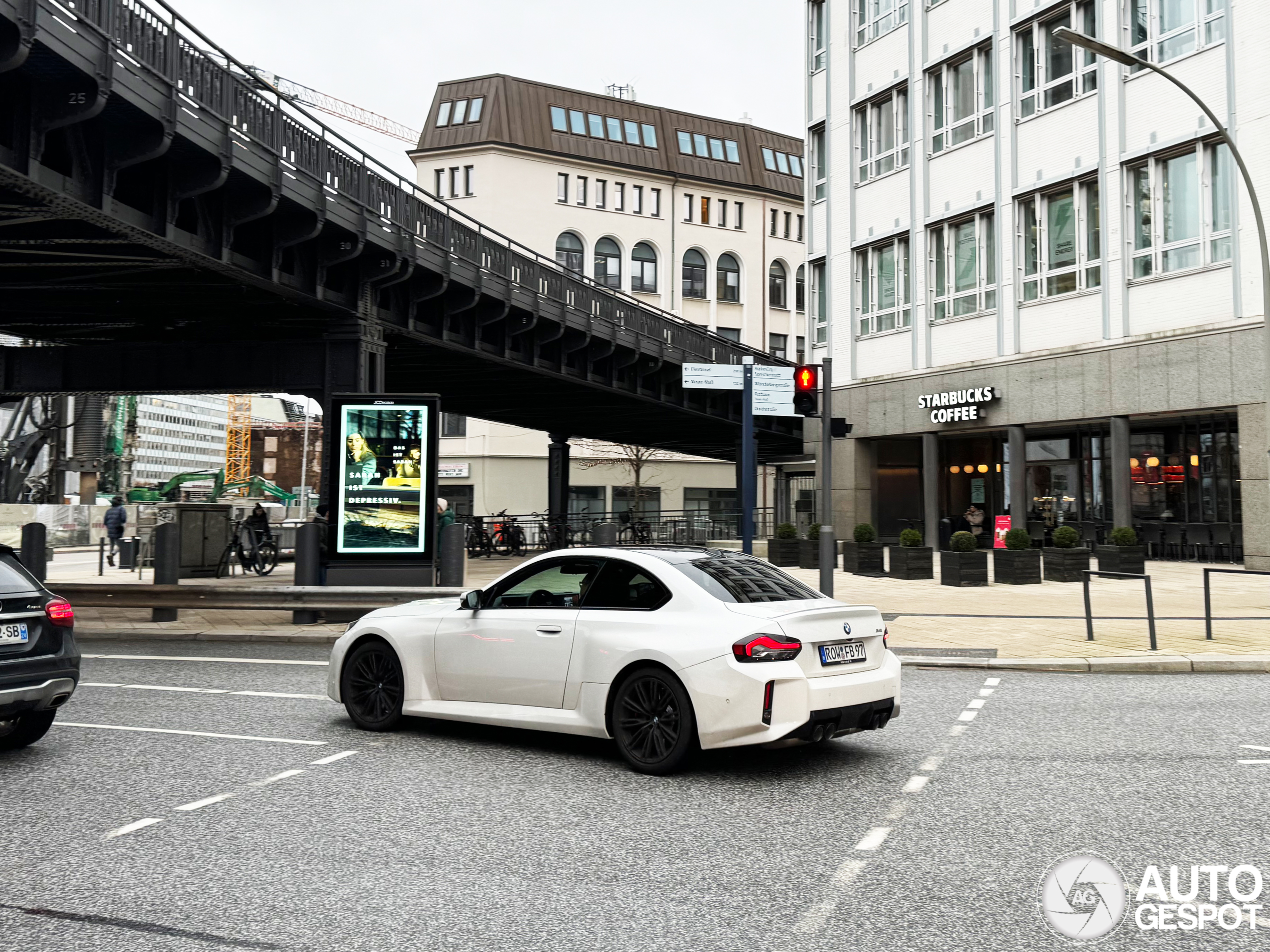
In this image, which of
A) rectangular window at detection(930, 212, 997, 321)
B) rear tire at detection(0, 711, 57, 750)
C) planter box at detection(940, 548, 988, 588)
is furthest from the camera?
rectangular window at detection(930, 212, 997, 321)

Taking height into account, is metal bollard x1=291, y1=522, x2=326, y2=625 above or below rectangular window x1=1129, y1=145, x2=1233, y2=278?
below

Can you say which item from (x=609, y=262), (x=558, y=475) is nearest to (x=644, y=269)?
(x=609, y=262)

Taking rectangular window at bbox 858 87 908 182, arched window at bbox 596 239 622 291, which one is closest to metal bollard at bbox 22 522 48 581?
rectangular window at bbox 858 87 908 182

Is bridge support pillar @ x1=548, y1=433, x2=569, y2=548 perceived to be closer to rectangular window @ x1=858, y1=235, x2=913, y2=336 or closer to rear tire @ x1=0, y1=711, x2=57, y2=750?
rectangular window @ x1=858, y1=235, x2=913, y2=336

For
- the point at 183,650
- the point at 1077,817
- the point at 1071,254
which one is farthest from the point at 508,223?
the point at 1077,817

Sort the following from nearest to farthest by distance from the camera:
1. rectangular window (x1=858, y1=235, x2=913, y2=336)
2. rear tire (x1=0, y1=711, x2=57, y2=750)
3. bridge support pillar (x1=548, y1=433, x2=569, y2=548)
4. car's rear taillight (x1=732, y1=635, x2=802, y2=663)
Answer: car's rear taillight (x1=732, y1=635, x2=802, y2=663) → rear tire (x1=0, y1=711, x2=57, y2=750) → rectangular window (x1=858, y1=235, x2=913, y2=336) → bridge support pillar (x1=548, y1=433, x2=569, y2=548)

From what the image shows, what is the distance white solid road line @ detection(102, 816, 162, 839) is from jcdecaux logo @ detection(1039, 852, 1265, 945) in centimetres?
418

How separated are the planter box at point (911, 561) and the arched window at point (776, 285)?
5056cm

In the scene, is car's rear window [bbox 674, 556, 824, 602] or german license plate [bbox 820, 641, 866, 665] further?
car's rear window [bbox 674, 556, 824, 602]

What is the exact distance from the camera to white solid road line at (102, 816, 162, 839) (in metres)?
5.67

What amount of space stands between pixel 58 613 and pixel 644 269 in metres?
63.5

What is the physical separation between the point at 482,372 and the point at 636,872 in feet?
86.0

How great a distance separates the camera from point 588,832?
5750 mm

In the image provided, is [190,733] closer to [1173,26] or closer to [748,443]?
[748,443]
